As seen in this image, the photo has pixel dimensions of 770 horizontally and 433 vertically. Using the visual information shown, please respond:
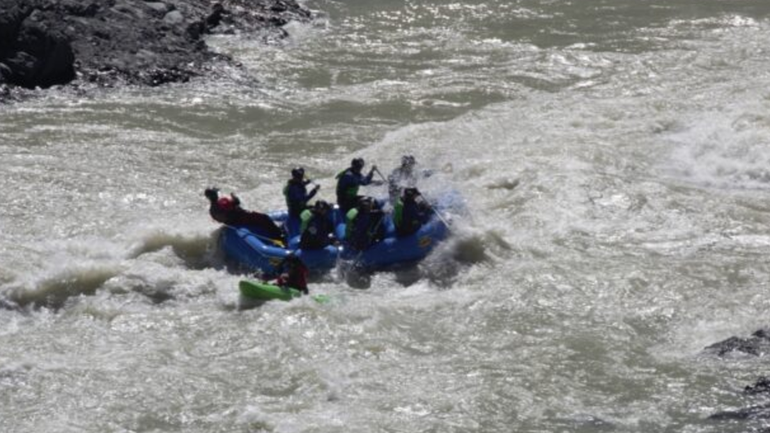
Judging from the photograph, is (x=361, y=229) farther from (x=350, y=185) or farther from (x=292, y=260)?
(x=292, y=260)

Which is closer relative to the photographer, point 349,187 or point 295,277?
point 295,277

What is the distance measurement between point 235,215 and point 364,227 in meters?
1.43

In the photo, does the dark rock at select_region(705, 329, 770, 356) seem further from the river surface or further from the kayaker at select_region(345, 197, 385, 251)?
the kayaker at select_region(345, 197, 385, 251)

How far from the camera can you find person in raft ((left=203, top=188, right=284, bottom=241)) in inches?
571

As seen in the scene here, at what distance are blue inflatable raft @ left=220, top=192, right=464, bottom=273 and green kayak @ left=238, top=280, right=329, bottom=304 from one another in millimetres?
854

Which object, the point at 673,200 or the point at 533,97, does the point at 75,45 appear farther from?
the point at 673,200

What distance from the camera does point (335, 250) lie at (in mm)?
14266

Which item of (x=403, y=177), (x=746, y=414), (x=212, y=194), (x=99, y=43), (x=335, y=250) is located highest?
(x=99, y=43)

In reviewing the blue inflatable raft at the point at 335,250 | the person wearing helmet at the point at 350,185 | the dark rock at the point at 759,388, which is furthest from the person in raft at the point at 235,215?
the dark rock at the point at 759,388

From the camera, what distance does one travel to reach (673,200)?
16047 millimetres

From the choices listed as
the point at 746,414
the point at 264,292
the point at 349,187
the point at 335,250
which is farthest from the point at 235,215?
the point at 746,414

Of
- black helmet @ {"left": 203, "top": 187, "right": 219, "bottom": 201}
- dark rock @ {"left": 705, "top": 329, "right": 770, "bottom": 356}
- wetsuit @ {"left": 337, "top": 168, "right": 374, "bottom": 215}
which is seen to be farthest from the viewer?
wetsuit @ {"left": 337, "top": 168, "right": 374, "bottom": 215}

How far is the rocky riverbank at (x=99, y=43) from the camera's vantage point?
65.8ft

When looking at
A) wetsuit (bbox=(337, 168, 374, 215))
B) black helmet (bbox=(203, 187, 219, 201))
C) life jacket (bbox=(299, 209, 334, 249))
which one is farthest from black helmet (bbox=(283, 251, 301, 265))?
wetsuit (bbox=(337, 168, 374, 215))
